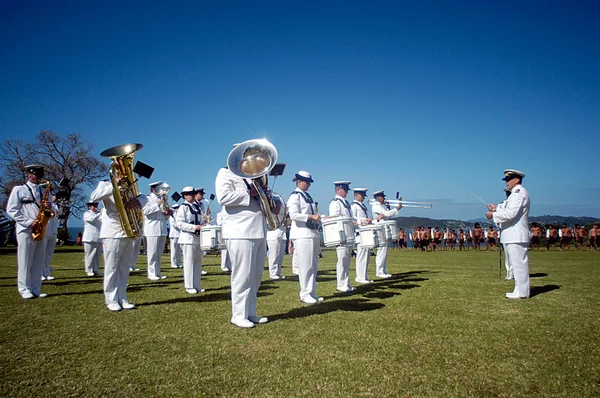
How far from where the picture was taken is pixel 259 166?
5426 millimetres

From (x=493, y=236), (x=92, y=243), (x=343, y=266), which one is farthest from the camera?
(x=493, y=236)

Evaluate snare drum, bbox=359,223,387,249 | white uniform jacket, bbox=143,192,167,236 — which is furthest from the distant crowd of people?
white uniform jacket, bbox=143,192,167,236

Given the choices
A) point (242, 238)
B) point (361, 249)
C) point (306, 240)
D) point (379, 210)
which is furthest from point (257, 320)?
point (379, 210)

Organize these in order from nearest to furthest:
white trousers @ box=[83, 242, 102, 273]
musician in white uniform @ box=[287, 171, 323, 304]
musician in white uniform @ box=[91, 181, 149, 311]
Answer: musician in white uniform @ box=[91, 181, 149, 311] → musician in white uniform @ box=[287, 171, 323, 304] → white trousers @ box=[83, 242, 102, 273]

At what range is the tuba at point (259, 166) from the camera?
17.3 ft

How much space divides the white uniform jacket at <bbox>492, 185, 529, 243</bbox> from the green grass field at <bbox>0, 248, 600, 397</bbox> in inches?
51.5

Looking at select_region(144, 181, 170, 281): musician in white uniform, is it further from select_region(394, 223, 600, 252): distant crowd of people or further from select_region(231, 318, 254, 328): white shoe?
select_region(394, 223, 600, 252): distant crowd of people

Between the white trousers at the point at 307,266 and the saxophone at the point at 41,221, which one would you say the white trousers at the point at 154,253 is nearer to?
the saxophone at the point at 41,221

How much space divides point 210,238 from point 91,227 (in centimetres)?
744

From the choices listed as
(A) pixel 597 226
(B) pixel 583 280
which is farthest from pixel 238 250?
(A) pixel 597 226

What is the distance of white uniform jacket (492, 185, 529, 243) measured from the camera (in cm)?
754

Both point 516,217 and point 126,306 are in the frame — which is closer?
point 126,306

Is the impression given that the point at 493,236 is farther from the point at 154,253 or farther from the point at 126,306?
the point at 126,306

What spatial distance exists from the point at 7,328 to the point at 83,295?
2977 mm
